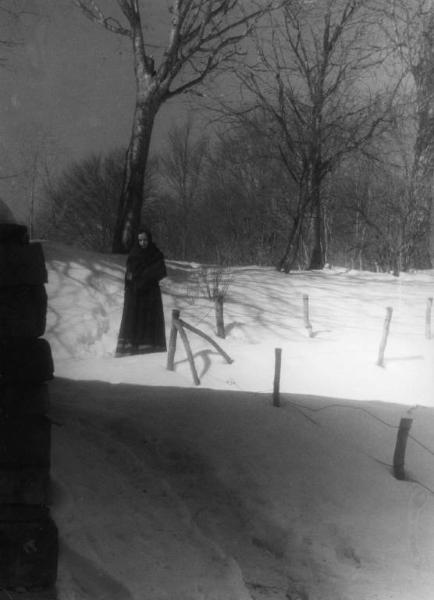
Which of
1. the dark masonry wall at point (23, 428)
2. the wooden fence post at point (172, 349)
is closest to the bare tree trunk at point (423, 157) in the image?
the wooden fence post at point (172, 349)

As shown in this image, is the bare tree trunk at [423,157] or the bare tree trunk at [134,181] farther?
the bare tree trunk at [423,157]

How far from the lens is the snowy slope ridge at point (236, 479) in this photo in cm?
416

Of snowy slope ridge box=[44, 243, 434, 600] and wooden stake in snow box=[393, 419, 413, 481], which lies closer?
snowy slope ridge box=[44, 243, 434, 600]

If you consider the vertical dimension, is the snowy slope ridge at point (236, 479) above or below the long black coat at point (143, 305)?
below

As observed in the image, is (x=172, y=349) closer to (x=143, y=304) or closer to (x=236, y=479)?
(x=143, y=304)

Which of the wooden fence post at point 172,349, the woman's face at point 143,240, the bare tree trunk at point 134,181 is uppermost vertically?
the bare tree trunk at point 134,181

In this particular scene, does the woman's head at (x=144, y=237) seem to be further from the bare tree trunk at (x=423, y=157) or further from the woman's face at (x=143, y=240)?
the bare tree trunk at (x=423, y=157)

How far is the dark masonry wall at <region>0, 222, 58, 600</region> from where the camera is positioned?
129 inches

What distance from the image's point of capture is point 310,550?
486cm

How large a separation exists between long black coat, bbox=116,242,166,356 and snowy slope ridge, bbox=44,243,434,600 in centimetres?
22

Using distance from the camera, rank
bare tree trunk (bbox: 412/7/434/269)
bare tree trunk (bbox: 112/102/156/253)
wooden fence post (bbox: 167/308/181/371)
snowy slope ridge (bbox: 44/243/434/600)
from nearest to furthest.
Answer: snowy slope ridge (bbox: 44/243/434/600), wooden fence post (bbox: 167/308/181/371), bare tree trunk (bbox: 112/102/156/253), bare tree trunk (bbox: 412/7/434/269)

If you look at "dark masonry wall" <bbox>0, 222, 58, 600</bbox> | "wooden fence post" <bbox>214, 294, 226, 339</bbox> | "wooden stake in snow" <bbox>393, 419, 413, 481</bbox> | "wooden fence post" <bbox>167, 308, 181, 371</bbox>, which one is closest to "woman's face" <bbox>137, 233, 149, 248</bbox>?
"wooden fence post" <bbox>167, 308, 181, 371</bbox>

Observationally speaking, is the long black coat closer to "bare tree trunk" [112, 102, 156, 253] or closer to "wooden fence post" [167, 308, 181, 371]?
"wooden fence post" [167, 308, 181, 371]

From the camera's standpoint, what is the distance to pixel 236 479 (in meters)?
5.57
